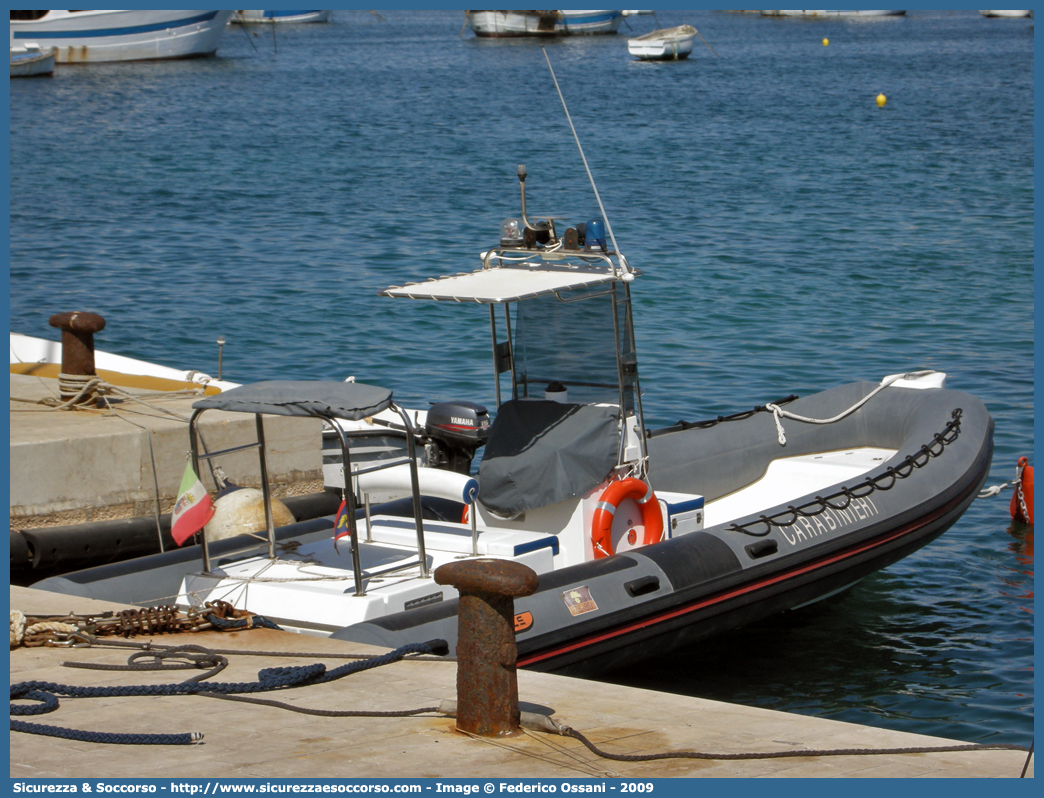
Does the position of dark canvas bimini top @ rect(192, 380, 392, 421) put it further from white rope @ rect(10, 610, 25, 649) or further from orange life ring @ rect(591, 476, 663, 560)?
orange life ring @ rect(591, 476, 663, 560)

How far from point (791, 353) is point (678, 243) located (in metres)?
6.14

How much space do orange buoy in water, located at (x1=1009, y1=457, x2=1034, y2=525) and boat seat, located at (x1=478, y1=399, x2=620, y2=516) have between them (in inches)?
167

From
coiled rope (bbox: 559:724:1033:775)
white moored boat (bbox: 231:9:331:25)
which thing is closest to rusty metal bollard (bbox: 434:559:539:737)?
coiled rope (bbox: 559:724:1033:775)

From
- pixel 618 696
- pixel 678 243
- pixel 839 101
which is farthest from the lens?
pixel 839 101

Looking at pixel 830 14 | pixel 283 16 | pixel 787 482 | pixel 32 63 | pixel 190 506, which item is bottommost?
pixel 787 482

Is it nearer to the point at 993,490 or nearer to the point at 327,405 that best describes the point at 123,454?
the point at 327,405

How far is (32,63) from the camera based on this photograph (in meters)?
47.6

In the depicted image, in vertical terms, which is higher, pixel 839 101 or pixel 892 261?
pixel 839 101

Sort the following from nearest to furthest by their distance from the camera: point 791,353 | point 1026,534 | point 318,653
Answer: point 318,653, point 1026,534, point 791,353

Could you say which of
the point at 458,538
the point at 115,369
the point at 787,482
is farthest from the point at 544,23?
the point at 458,538

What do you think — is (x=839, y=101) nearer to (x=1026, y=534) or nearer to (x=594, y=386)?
(x=1026, y=534)

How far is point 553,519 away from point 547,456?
40 centimetres

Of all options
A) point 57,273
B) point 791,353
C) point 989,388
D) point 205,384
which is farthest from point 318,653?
point 57,273

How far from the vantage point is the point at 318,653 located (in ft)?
16.2
